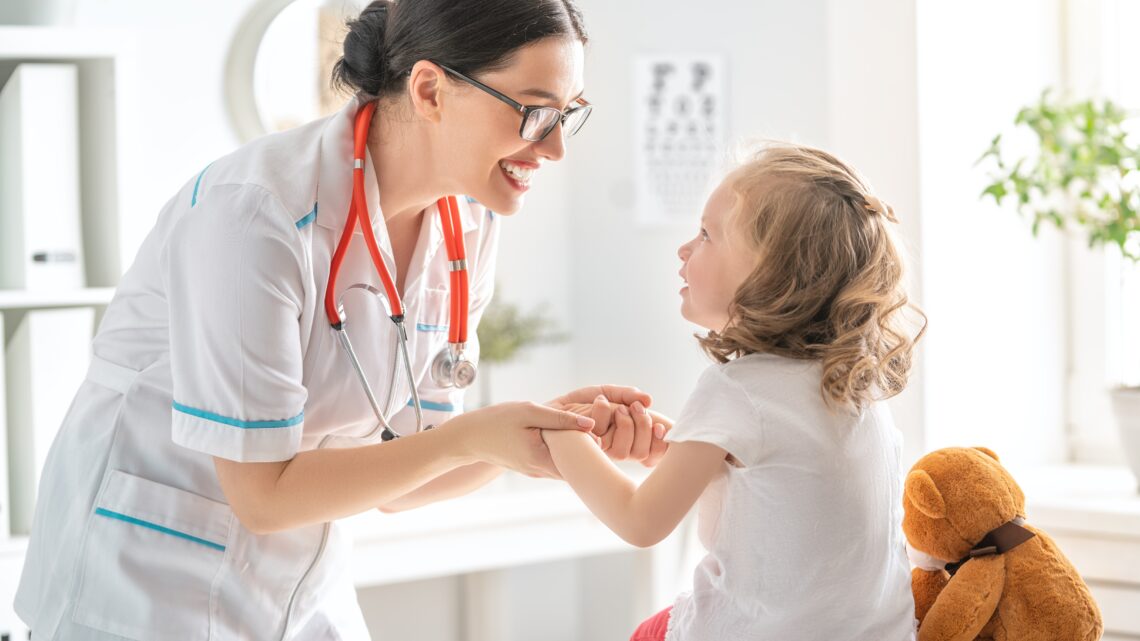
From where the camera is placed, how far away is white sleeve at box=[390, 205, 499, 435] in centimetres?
154

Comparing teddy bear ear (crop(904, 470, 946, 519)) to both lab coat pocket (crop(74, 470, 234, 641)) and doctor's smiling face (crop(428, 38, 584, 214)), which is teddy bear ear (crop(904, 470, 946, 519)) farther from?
lab coat pocket (crop(74, 470, 234, 641))

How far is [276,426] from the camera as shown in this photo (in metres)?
1.19

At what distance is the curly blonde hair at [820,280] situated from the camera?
1.21 metres

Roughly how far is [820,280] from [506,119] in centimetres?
39

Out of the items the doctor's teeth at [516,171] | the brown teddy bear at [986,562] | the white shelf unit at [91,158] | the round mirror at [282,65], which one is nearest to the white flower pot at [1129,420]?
the brown teddy bear at [986,562]

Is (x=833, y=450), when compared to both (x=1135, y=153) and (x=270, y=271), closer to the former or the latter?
(x=270, y=271)

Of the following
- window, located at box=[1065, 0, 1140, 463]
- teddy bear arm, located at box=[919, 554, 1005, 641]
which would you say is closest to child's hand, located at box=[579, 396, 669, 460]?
teddy bear arm, located at box=[919, 554, 1005, 641]

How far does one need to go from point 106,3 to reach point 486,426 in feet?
5.29

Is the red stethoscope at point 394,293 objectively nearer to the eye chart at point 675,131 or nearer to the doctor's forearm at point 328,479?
the doctor's forearm at point 328,479

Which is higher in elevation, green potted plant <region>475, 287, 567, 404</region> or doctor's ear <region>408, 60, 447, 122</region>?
doctor's ear <region>408, 60, 447, 122</region>

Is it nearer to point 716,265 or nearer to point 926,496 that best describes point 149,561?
point 716,265

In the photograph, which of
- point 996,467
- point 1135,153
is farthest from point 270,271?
point 1135,153

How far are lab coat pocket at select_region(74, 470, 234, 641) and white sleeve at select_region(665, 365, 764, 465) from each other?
537mm

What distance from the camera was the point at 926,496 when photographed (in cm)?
124
